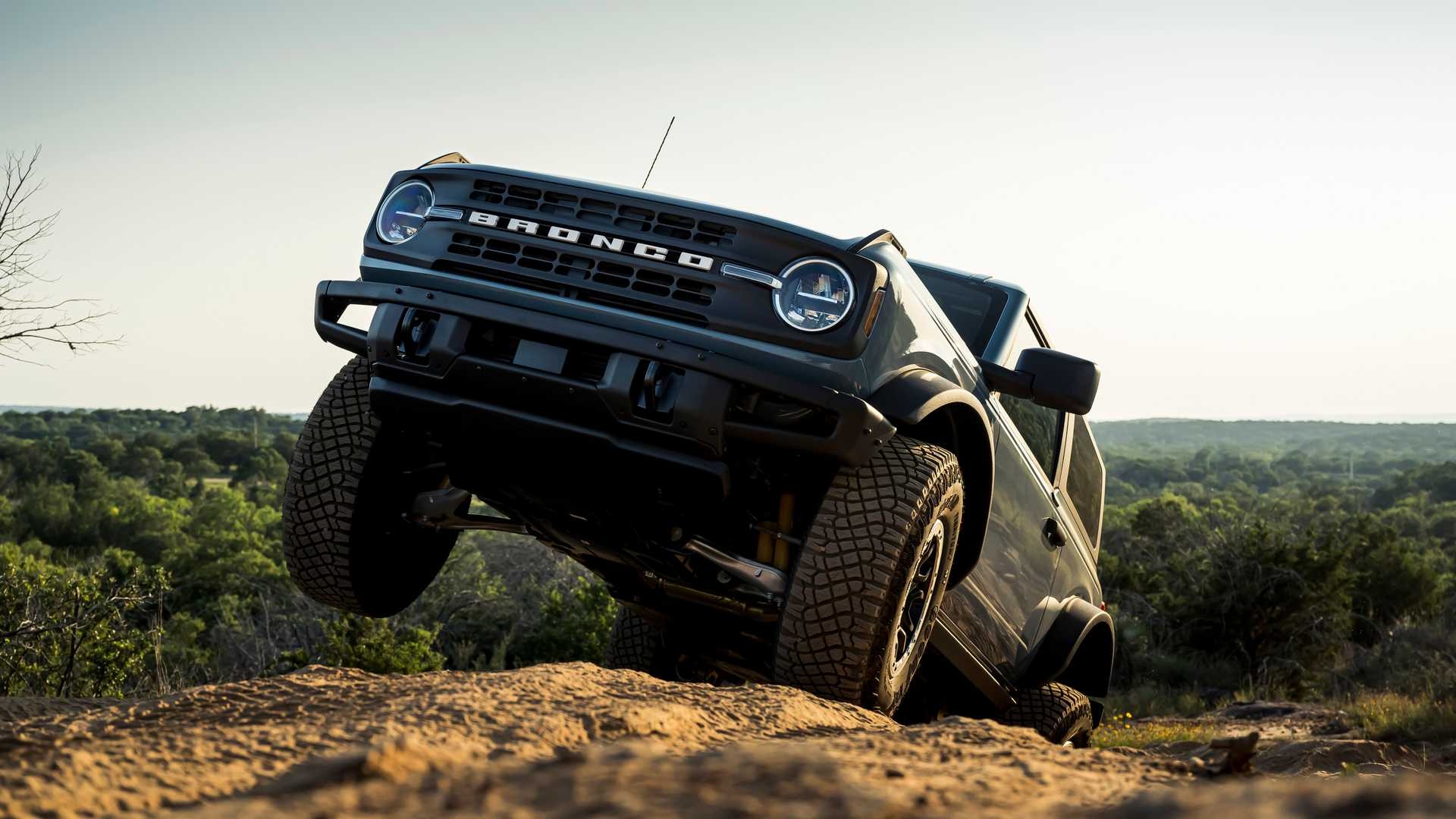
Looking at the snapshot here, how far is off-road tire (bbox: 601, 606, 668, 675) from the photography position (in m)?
6.24

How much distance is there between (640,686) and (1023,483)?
233cm

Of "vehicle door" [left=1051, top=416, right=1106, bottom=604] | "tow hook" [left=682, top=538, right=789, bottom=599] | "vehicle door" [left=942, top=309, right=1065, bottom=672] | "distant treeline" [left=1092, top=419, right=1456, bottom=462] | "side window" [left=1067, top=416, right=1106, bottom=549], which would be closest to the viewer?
"tow hook" [left=682, top=538, right=789, bottom=599]

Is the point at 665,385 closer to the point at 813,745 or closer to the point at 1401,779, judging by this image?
the point at 813,745

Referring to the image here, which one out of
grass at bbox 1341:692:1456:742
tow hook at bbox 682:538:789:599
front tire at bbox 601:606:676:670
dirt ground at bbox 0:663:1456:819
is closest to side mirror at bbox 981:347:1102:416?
tow hook at bbox 682:538:789:599

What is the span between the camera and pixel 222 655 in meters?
17.2

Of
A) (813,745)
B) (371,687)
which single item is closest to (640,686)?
(371,687)

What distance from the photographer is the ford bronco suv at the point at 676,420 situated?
378cm

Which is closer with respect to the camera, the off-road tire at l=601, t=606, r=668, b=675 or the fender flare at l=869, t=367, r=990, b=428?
the fender flare at l=869, t=367, r=990, b=428

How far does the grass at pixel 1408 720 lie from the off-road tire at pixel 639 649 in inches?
207

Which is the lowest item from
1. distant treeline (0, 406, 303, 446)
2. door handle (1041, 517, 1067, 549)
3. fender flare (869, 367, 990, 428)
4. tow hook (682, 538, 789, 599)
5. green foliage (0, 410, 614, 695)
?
distant treeline (0, 406, 303, 446)

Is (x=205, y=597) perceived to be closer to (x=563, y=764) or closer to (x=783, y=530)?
(x=783, y=530)

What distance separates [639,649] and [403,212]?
109 inches

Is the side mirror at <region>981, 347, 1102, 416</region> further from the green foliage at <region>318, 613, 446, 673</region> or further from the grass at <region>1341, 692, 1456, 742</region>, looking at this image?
the green foliage at <region>318, 613, 446, 673</region>

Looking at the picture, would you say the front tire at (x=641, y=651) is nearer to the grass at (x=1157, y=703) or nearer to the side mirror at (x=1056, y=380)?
the side mirror at (x=1056, y=380)
